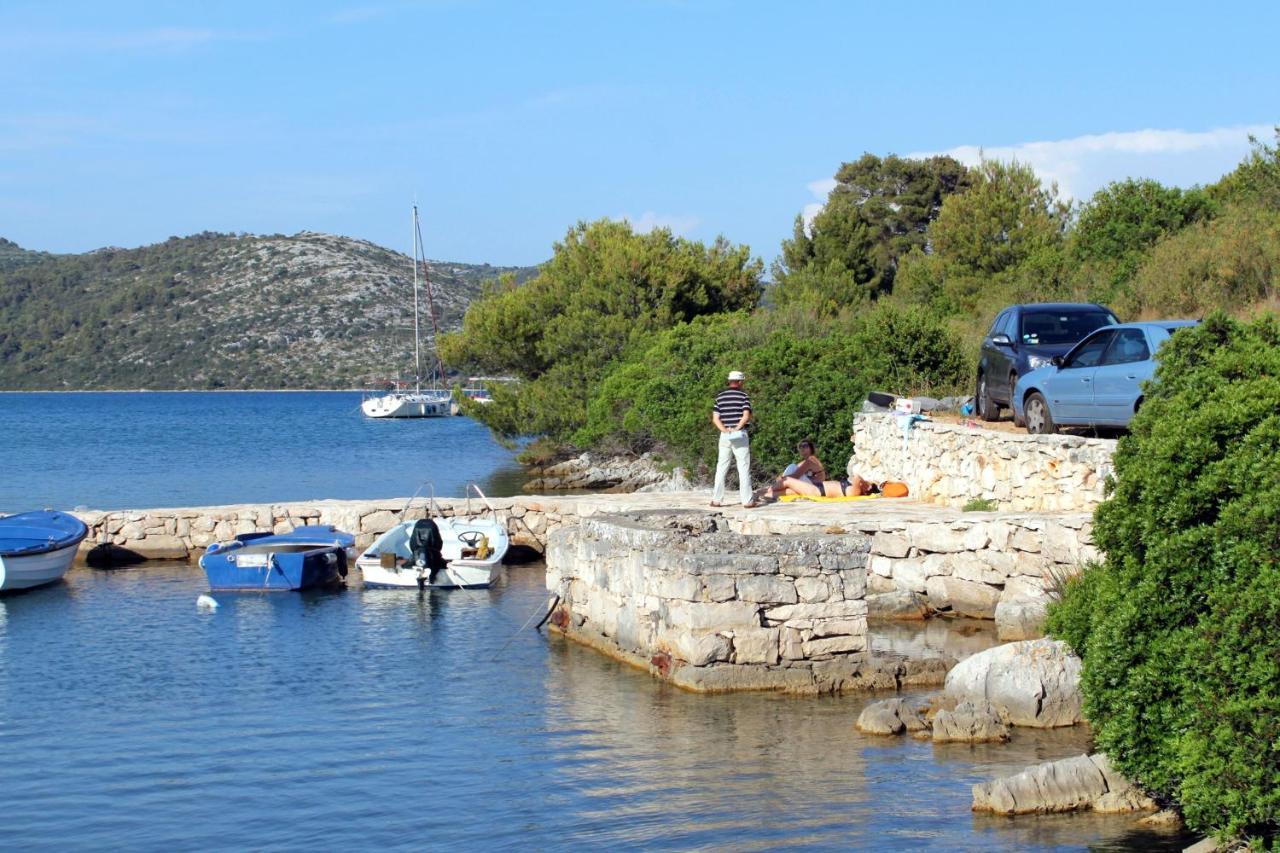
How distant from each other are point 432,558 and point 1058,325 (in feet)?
33.9

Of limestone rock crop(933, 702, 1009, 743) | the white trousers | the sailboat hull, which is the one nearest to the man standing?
the white trousers

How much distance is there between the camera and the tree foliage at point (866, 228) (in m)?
54.5

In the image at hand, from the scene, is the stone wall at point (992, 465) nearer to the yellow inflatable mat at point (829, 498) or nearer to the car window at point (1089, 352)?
the yellow inflatable mat at point (829, 498)

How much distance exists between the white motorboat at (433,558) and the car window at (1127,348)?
10115mm

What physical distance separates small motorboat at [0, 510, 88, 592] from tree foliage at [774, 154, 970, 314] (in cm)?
3203

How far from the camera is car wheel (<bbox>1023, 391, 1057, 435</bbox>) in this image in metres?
18.3

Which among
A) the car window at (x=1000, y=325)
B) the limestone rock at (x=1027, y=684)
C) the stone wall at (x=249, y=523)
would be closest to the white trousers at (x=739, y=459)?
the car window at (x=1000, y=325)

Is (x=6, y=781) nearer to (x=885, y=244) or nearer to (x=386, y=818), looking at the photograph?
(x=386, y=818)

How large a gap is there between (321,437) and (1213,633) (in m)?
68.8

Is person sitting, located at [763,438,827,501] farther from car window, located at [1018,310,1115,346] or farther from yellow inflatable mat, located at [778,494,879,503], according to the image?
car window, located at [1018,310,1115,346]

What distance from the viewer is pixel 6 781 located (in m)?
11.6

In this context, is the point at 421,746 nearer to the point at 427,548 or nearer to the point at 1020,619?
the point at 1020,619

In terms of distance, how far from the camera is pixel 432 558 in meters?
22.1

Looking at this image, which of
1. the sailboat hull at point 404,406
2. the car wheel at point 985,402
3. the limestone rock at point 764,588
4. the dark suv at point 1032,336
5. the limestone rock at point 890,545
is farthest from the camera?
the sailboat hull at point 404,406
